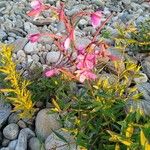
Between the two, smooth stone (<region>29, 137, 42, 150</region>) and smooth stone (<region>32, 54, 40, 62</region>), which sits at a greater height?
smooth stone (<region>32, 54, 40, 62</region>)

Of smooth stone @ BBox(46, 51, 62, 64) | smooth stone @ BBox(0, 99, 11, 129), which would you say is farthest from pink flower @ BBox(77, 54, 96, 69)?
smooth stone @ BBox(46, 51, 62, 64)

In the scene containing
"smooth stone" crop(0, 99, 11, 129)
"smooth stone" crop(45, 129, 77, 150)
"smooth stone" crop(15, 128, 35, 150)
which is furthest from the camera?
"smooth stone" crop(0, 99, 11, 129)

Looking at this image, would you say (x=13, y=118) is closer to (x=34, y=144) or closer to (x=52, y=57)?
(x=34, y=144)

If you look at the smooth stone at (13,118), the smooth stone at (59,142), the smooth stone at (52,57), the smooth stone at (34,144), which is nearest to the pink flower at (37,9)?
the smooth stone at (59,142)

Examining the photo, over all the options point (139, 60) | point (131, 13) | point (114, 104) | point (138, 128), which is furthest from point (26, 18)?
point (138, 128)

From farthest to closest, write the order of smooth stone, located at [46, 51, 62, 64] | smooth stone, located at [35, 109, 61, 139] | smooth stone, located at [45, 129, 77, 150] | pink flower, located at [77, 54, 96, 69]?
smooth stone, located at [46, 51, 62, 64], smooth stone, located at [35, 109, 61, 139], smooth stone, located at [45, 129, 77, 150], pink flower, located at [77, 54, 96, 69]

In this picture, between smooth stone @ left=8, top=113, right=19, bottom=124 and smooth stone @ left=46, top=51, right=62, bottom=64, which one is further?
smooth stone @ left=46, top=51, right=62, bottom=64

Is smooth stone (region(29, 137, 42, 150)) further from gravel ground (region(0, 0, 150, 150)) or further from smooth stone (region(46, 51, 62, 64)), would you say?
smooth stone (region(46, 51, 62, 64))

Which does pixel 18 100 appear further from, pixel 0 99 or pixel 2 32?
pixel 2 32
